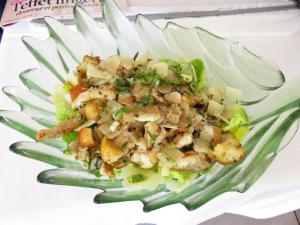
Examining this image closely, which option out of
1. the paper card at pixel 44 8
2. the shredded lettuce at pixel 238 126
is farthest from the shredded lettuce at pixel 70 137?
the paper card at pixel 44 8

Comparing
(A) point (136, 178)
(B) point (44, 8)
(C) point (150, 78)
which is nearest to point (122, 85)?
(C) point (150, 78)

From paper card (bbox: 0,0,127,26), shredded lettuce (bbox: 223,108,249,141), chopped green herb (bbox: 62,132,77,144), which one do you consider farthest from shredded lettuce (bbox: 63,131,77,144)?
paper card (bbox: 0,0,127,26)

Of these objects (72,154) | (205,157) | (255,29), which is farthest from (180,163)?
(255,29)

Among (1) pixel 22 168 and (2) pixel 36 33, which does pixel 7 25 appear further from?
(1) pixel 22 168

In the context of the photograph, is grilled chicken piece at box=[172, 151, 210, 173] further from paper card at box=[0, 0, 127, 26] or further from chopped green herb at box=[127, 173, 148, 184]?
paper card at box=[0, 0, 127, 26]

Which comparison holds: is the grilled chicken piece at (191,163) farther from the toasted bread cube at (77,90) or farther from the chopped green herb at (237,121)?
the toasted bread cube at (77,90)

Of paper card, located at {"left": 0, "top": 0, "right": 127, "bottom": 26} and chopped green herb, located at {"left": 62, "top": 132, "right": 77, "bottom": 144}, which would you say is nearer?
chopped green herb, located at {"left": 62, "top": 132, "right": 77, "bottom": 144}

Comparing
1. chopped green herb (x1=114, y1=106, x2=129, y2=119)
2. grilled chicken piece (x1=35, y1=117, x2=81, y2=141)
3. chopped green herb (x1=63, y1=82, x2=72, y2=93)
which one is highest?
chopped green herb (x1=63, y1=82, x2=72, y2=93)
